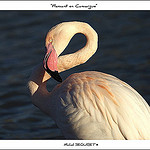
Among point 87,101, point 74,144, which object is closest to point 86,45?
point 87,101

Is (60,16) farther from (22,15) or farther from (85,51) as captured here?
(85,51)

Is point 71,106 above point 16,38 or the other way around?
the other way around

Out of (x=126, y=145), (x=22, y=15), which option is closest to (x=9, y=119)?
(x=126, y=145)

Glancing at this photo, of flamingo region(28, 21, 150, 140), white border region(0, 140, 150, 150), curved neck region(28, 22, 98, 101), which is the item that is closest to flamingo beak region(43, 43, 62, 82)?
flamingo region(28, 21, 150, 140)

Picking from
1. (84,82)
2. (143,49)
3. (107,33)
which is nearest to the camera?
(84,82)

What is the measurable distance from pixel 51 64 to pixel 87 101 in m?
0.77

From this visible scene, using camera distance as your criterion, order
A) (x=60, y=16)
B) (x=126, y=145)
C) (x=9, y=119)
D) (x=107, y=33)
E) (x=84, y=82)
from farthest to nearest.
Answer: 1. (x=60, y=16)
2. (x=107, y=33)
3. (x=9, y=119)
4. (x=84, y=82)
5. (x=126, y=145)

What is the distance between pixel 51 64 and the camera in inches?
220


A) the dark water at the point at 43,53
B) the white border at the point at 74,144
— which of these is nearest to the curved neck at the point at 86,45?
the white border at the point at 74,144

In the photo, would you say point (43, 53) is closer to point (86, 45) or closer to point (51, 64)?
point (86, 45)

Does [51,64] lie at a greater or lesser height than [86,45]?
lesser

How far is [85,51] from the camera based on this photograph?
5.76 meters

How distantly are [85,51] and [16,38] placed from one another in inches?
199

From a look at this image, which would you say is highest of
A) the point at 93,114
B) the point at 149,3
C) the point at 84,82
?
the point at 149,3
